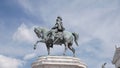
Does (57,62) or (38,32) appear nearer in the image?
(57,62)

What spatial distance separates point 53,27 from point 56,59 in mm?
3662

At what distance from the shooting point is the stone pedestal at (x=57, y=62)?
25516 mm

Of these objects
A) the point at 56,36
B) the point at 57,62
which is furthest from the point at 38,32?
the point at 57,62

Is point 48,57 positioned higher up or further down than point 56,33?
further down

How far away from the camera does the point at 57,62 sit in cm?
2566

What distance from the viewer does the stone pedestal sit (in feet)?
83.7

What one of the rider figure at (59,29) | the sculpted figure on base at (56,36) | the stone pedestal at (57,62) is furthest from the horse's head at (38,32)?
the stone pedestal at (57,62)

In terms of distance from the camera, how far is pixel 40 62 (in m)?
25.6

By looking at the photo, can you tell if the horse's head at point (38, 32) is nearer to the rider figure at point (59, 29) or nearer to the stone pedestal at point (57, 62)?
the rider figure at point (59, 29)

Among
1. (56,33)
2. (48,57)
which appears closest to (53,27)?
(56,33)

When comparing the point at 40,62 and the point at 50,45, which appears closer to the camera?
the point at 40,62

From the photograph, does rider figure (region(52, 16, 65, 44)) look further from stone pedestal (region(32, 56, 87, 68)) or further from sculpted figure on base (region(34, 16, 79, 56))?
stone pedestal (region(32, 56, 87, 68))

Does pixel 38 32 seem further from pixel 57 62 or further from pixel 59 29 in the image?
pixel 57 62

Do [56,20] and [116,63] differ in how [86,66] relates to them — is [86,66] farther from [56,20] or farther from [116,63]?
[116,63]
